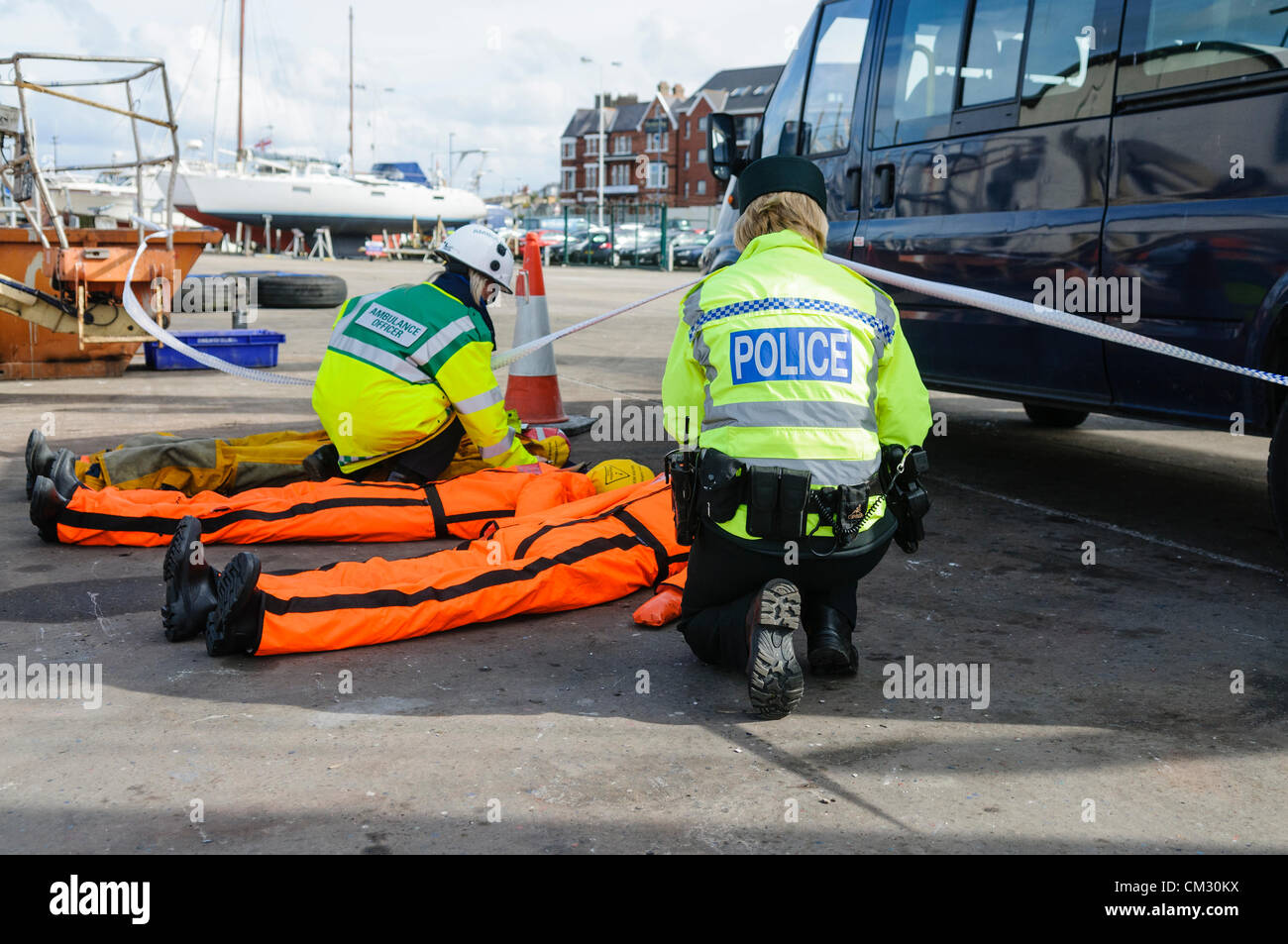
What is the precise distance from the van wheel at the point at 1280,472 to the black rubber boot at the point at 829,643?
66.7 inches

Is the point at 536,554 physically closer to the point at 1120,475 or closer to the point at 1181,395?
the point at 1181,395

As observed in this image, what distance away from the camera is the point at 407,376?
16.5 feet

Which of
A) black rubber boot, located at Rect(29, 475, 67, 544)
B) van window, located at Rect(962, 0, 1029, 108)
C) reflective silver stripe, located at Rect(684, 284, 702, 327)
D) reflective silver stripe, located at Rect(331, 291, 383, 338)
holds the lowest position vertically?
black rubber boot, located at Rect(29, 475, 67, 544)

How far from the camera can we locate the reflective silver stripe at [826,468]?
3145 millimetres

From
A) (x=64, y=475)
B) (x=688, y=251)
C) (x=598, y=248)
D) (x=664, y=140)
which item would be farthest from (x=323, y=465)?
(x=664, y=140)

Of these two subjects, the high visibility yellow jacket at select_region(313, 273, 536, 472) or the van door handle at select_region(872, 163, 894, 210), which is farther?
the van door handle at select_region(872, 163, 894, 210)

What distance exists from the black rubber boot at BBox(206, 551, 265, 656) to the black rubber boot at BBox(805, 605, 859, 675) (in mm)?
1590

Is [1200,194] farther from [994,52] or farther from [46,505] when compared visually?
[46,505]

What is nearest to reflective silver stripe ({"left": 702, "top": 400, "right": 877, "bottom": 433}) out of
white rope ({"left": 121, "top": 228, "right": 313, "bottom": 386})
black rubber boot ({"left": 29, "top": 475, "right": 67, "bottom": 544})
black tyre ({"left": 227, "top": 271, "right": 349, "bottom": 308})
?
black rubber boot ({"left": 29, "top": 475, "right": 67, "bottom": 544})

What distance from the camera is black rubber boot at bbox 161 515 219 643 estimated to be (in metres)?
3.62

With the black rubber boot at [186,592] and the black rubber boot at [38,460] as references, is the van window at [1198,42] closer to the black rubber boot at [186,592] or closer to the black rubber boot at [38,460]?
the black rubber boot at [186,592]

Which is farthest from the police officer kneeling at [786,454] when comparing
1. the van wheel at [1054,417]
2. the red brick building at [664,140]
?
the red brick building at [664,140]

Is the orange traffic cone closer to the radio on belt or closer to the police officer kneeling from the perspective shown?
the police officer kneeling
